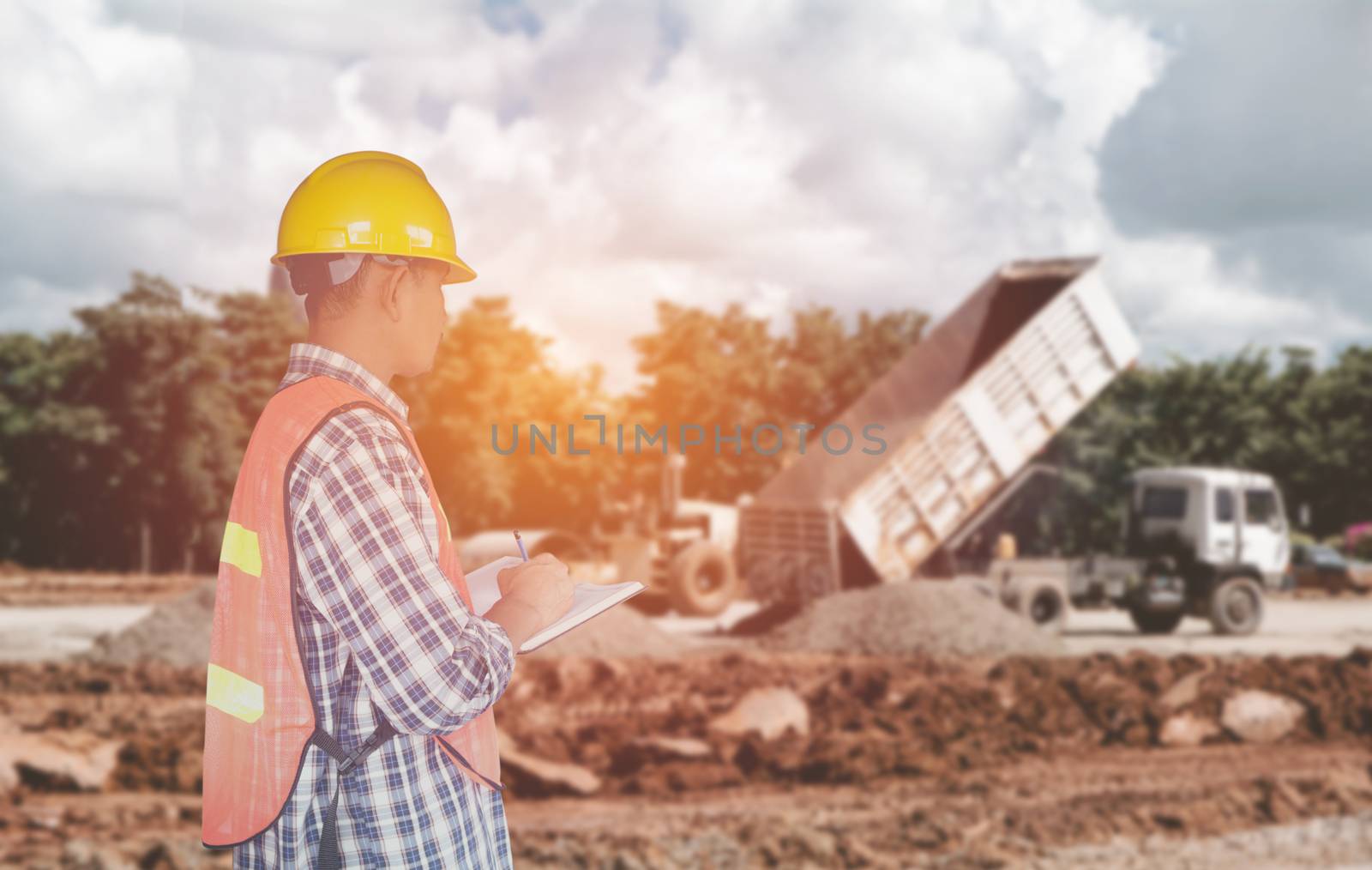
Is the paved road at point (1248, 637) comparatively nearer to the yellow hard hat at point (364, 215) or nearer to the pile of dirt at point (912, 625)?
the pile of dirt at point (912, 625)

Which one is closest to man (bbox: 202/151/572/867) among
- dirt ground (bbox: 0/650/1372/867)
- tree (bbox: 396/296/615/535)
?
dirt ground (bbox: 0/650/1372/867)

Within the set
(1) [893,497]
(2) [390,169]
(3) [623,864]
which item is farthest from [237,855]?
(1) [893,497]

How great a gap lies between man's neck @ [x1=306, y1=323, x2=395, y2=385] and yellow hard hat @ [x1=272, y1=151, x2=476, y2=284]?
0.10 metres

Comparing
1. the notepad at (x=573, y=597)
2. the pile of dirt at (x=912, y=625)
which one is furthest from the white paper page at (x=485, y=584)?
the pile of dirt at (x=912, y=625)

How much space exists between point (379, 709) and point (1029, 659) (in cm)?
1183

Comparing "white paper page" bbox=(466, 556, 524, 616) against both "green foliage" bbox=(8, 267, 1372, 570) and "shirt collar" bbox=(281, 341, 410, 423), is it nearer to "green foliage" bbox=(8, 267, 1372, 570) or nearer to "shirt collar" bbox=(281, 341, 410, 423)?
"shirt collar" bbox=(281, 341, 410, 423)

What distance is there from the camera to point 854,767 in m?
8.30

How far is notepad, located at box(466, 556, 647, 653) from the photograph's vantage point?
1412 mm

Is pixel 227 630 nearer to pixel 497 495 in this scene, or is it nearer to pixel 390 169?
pixel 390 169

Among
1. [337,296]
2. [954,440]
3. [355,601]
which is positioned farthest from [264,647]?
[954,440]

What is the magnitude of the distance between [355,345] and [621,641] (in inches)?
477

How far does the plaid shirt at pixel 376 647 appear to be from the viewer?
1320 millimetres

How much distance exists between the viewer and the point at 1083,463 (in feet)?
88.7

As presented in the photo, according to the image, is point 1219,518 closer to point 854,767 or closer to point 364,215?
point 854,767
